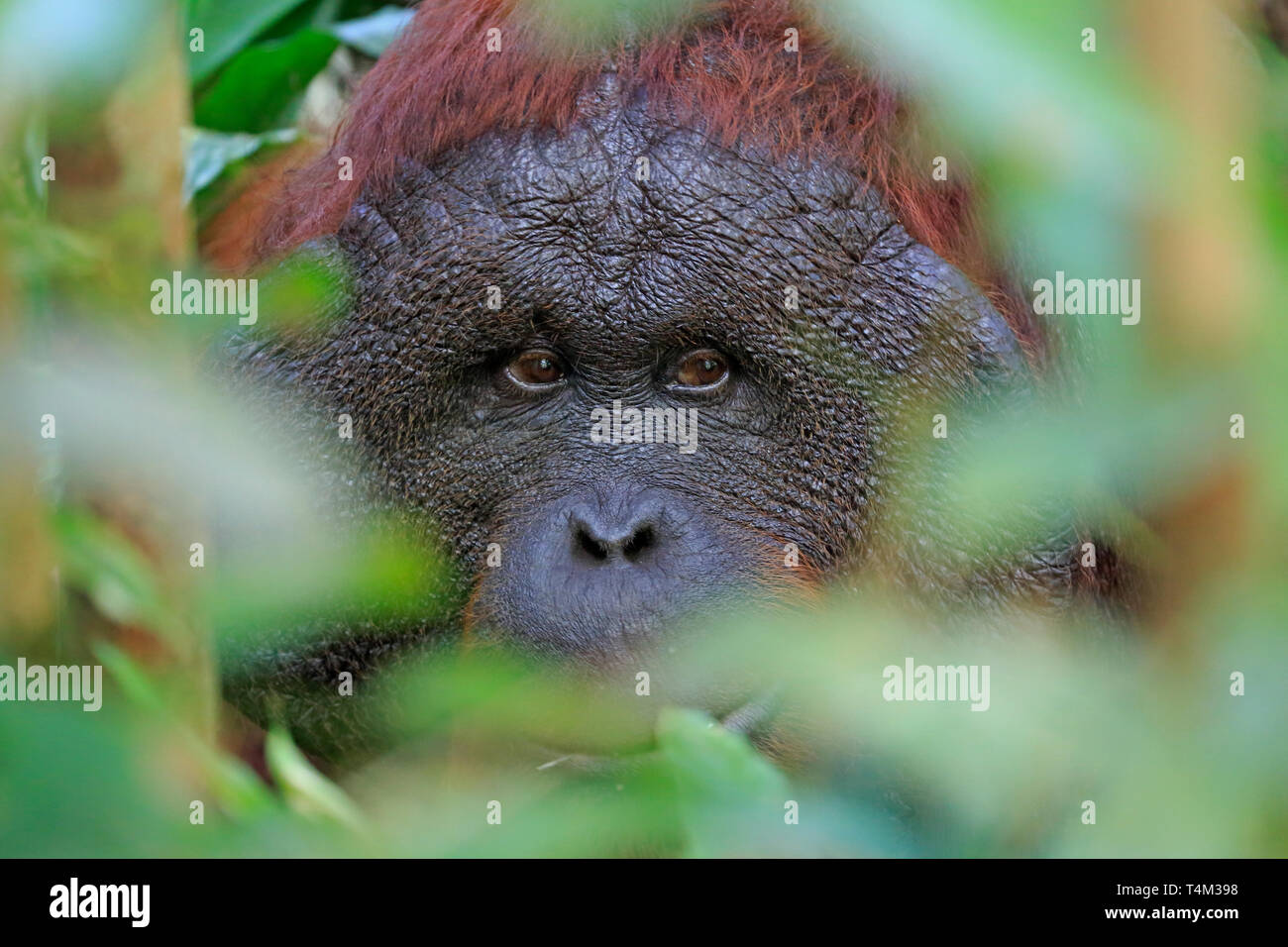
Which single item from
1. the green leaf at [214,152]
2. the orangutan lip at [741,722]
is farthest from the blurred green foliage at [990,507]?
the green leaf at [214,152]

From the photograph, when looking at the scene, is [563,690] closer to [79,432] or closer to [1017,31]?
[79,432]

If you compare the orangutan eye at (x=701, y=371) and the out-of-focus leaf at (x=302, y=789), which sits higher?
the orangutan eye at (x=701, y=371)

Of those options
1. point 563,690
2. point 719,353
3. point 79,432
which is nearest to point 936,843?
point 79,432

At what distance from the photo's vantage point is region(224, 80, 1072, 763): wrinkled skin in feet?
7.98

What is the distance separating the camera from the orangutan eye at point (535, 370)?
2541 millimetres

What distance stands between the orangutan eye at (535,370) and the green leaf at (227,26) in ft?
3.83

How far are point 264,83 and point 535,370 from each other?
1323 mm

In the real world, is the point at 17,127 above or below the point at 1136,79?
above

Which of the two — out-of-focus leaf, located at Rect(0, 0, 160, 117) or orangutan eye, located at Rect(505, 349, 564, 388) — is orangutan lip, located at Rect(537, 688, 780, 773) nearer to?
orangutan eye, located at Rect(505, 349, 564, 388)

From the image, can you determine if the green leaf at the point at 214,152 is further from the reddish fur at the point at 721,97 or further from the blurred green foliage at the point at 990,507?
the blurred green foliage at the point at 990,507

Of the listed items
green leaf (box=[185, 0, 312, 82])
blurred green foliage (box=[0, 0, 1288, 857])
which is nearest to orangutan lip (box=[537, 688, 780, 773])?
blurred green foliage (box=[0, 0, 1288, 857])

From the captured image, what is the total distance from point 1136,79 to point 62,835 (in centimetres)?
72

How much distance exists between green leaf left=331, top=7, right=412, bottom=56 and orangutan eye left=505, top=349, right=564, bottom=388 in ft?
3.81

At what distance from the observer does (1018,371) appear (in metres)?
2.46
